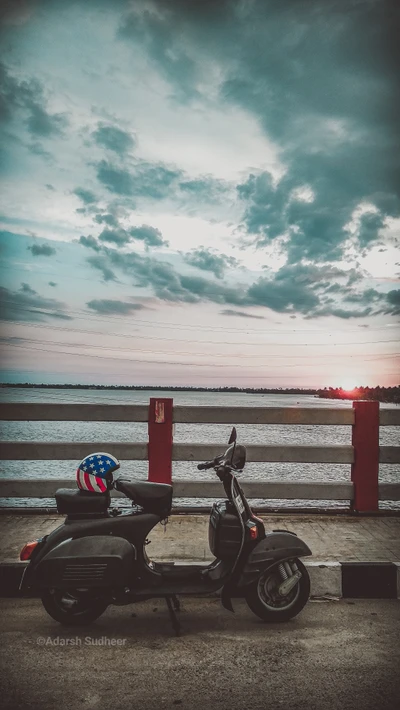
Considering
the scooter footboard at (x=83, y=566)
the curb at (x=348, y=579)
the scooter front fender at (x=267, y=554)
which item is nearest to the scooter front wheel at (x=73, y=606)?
the scooter footboard at (x=83, y=566)

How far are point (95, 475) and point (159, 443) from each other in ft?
9.36

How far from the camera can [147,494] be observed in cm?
396

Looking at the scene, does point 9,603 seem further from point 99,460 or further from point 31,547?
point 99,460

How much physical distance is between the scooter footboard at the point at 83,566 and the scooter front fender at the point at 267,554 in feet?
2.75

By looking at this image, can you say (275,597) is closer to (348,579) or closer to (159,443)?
(348,579)

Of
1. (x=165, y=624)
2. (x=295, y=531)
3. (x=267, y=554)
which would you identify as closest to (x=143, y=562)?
(x=165, y=624)

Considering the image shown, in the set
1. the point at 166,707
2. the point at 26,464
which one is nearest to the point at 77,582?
the point at 166,707

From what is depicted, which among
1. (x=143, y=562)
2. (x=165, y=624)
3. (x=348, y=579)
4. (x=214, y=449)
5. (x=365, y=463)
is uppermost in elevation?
(x=214, y=449)

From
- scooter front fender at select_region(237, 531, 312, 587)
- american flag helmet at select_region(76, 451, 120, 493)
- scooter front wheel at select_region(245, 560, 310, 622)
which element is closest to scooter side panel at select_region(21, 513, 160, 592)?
american flag helmet at select_region(76, 451, 120, 493)

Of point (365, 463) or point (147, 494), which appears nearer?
point (147, 494)

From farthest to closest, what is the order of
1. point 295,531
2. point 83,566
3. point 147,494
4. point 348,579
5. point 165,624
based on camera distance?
1. point 295,531
2. point 348,579
3. point 165,624
4. point 147,494
5. point 83,566

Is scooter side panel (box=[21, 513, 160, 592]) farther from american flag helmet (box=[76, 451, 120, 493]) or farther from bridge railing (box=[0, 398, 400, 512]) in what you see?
bridge railing (box=[0, 398, 400, 512])

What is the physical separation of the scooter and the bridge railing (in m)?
2.39

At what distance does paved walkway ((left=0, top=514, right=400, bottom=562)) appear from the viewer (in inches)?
201
